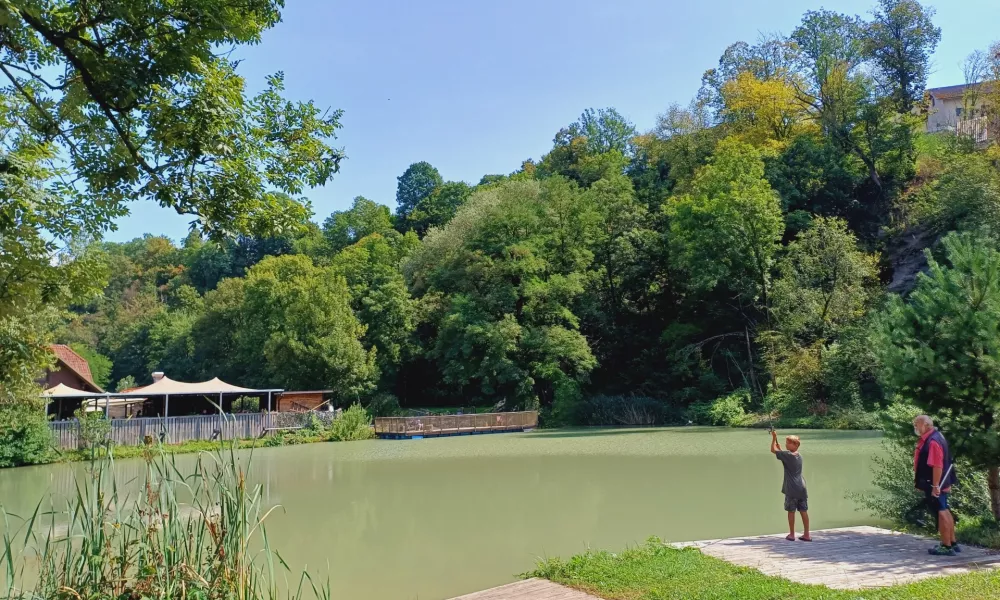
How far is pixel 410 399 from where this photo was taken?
135 feet

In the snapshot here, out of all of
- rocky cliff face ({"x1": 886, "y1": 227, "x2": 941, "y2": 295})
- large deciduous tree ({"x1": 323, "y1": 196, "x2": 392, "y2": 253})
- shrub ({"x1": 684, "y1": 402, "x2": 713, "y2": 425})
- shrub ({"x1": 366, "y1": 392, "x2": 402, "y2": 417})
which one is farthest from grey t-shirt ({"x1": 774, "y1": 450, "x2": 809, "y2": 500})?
large deciduous tree ({"x1": 323, "y1": 196, "x2": 392, "y2": 253})

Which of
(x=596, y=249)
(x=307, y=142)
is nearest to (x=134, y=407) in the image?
(x=596, y=249)

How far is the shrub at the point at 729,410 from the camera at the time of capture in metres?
27.9

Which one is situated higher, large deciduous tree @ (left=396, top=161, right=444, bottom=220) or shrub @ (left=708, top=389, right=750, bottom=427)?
large deciduous tree @ (left=396, top=161, right=444, bottom=220)

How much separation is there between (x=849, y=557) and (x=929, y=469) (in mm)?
1102

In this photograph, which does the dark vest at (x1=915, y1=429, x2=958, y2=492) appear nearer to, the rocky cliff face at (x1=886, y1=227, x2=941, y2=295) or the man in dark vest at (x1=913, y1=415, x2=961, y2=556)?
the man in dark vest at (x1=913, y1=415, x2=961, y2=556)

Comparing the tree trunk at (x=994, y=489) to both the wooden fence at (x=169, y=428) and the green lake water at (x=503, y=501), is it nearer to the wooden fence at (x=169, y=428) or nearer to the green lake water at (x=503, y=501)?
the green lake water at (x=503, y=501)

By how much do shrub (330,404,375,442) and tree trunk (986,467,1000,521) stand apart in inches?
944

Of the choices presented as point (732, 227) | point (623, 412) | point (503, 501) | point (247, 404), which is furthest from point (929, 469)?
point (247, 404)

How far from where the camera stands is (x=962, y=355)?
681 cm

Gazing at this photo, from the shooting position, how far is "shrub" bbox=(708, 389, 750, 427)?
91.5 feet

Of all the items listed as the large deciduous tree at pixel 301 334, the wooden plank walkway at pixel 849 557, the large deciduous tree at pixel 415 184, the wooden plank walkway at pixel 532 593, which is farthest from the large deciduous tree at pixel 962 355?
the large deciduous tree at pixel 415 184

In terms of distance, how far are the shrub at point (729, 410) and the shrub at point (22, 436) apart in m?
23.6

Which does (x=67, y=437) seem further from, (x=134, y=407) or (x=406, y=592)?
(x=406, y=592)
